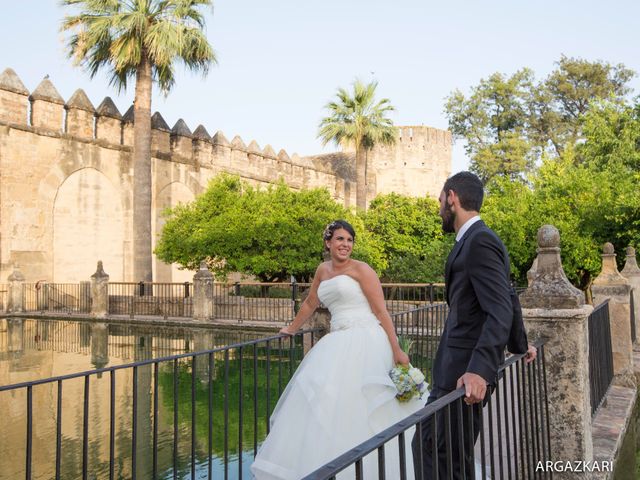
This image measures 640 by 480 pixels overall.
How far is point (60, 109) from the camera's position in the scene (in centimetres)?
2628

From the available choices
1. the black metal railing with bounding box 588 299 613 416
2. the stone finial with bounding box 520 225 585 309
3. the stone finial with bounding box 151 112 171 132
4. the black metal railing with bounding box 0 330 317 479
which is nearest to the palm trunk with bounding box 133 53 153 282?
the stone finial with bounding box 151 112 171 132

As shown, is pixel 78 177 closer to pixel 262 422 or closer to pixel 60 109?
pixel 60 109

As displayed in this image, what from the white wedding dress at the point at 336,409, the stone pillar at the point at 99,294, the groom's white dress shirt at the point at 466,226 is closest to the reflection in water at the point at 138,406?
the white wedding dress at the point at 336,409

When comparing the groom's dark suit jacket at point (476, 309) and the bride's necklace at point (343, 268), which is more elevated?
the bride's necklace at point (343, 268)

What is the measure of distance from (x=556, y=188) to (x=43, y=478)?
18127 mm

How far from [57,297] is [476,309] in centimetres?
2514

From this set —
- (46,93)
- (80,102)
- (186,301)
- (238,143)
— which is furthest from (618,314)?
(238,143)

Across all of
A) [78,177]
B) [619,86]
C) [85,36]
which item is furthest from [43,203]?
[619,86]

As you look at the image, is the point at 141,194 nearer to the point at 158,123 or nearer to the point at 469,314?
the point at 158,123

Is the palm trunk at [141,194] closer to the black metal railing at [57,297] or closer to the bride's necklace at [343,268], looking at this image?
the black metal railing at [57,297]

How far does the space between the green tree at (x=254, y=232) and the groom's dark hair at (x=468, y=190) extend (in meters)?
18.9

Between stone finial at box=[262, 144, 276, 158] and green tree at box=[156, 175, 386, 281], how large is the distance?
1215 cm

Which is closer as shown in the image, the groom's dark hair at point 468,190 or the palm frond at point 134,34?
the groom's dark hair at point 468,190

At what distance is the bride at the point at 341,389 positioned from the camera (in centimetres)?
425
